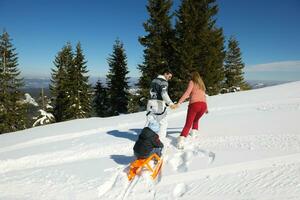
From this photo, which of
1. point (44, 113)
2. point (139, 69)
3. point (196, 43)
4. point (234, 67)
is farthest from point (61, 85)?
point (234, 67)

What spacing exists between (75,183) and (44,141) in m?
4.79

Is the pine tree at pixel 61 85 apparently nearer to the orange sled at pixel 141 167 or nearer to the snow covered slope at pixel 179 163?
the snow covered slope at pixel 179 163

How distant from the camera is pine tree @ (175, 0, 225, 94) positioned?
28.6 m

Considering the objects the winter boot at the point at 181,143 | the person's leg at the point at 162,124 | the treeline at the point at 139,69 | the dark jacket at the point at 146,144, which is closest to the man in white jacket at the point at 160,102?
the person's leg at the point at 162,124

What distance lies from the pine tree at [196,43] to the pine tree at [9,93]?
18.9 meters

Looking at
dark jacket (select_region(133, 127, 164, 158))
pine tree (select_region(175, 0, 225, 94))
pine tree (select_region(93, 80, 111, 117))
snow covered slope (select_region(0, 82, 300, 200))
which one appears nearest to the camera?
snow covered slope (select_region(0, 82, 300, 200))

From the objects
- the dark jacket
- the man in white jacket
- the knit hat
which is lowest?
the dark jacket

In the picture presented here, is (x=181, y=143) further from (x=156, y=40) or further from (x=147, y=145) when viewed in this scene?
(x=156, y=40)

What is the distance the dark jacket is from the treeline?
21.9m

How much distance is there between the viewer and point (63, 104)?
1435 inches

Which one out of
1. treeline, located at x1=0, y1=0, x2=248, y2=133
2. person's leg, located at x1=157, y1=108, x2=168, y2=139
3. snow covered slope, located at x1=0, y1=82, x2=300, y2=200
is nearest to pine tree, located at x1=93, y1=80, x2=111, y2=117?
treeline, located at x1=0, y1=0, x2=248, y2=133

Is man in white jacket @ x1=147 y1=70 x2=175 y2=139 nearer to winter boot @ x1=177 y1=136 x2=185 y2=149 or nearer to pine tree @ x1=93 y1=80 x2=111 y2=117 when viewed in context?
winter boot @ x1=177 y1=136 x2=185 y2=149

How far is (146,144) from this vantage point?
599 centimetres

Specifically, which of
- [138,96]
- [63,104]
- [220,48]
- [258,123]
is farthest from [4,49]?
[258,123]
